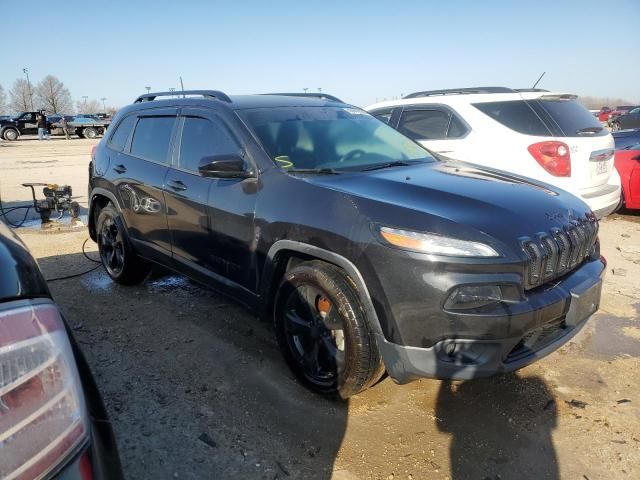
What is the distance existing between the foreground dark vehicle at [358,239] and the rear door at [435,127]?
6.17ft

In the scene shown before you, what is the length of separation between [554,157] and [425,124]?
1.64 m

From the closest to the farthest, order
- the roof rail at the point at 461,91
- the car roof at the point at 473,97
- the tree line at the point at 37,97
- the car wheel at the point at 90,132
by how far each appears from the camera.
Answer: the car roof at the point at 473,97 → the roof rail at the point at 461,91 → the car wheel at the point at 90,132 → the tree line at the point at 37,97

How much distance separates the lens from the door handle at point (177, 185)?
12.1 ft

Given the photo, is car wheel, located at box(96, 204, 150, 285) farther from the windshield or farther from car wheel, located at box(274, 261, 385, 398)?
car wheel, located at box(274, 261, 385, 398)

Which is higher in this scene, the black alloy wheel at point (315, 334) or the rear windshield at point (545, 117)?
the rear windshield at point (545, 117)

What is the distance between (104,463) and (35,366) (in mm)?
304

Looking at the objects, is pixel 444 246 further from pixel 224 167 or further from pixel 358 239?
pixel 224 167

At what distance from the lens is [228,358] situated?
11.5ft

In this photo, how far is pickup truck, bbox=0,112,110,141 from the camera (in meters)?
34.2

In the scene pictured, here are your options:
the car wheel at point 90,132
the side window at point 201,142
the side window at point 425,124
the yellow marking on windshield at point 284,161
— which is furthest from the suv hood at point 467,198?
the car wheel at point 90,132

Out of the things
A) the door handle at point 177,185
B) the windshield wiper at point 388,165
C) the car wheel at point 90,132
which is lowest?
the door handle at point 177,185

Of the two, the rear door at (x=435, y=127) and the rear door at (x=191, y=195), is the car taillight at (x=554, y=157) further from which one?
→ the rear door at (x=191, y=195)

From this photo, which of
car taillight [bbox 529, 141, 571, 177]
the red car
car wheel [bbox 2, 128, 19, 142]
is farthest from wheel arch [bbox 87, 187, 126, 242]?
car wheel [bbox 2, 128, 19, 142]

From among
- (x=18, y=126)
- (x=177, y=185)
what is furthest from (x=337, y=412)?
(x=18, y=126)
